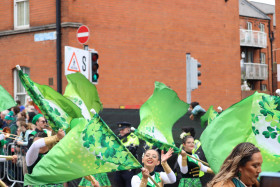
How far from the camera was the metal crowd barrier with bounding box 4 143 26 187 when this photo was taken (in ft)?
42.2

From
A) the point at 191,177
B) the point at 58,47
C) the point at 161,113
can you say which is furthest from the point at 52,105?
the point at 58,47

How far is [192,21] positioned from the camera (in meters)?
25.4

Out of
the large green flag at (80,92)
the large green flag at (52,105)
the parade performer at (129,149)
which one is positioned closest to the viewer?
the large green flag at (52,105)

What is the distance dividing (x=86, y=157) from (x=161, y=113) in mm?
2437

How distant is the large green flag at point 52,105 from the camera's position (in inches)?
304

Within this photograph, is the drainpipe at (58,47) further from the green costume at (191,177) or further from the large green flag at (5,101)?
the green costume at (191,177)

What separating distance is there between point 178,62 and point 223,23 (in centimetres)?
373

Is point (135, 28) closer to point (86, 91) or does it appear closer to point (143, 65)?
point (143, 65)

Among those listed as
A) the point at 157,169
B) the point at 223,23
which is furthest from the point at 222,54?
the point at 157,169

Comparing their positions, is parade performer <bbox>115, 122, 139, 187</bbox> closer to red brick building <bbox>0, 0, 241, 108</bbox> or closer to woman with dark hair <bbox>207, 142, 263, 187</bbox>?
woman with dark hair <bbox>207, 142, 263, 187</bbox>

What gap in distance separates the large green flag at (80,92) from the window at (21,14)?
13.7m

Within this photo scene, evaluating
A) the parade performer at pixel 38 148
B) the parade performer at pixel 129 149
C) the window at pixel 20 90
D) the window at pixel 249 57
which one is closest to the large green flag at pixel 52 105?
the parade performer at pixel 38 148

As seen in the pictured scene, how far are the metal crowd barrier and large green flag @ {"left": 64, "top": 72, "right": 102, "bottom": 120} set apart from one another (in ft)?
13.4

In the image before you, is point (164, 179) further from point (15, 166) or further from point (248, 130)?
point (15, 166)
